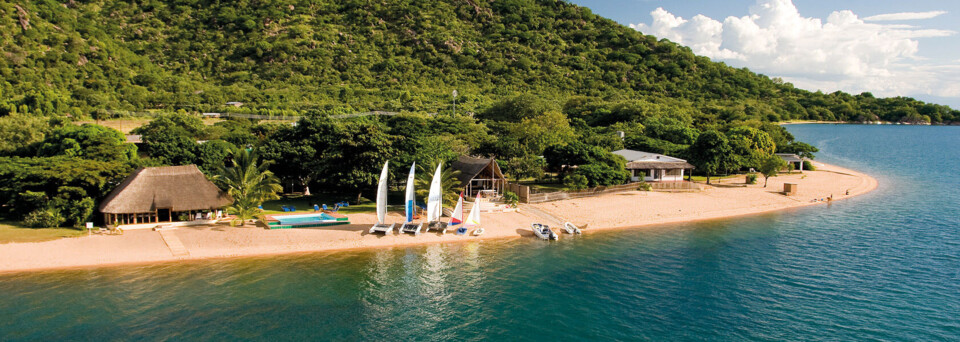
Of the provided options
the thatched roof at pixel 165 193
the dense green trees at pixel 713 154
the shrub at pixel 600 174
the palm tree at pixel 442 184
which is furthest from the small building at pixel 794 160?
the thatched roof at pixel 165 193

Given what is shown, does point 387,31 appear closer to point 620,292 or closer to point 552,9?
point 552,9

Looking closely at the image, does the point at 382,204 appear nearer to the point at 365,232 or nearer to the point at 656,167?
the point at 365,232

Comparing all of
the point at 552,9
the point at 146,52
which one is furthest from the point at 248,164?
the point at 552,9

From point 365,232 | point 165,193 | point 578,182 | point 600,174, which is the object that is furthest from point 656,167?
point 165,193

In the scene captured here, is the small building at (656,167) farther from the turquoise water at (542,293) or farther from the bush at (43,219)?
the bush at (43,219)

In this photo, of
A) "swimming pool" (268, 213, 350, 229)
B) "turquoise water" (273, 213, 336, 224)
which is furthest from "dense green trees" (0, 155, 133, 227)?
"turquoise water" (273, 213, 336, 224)

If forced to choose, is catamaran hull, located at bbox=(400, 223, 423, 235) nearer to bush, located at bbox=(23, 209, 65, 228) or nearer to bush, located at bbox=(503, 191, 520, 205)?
bush, located at bbox=(503, 191, 520, 205)
